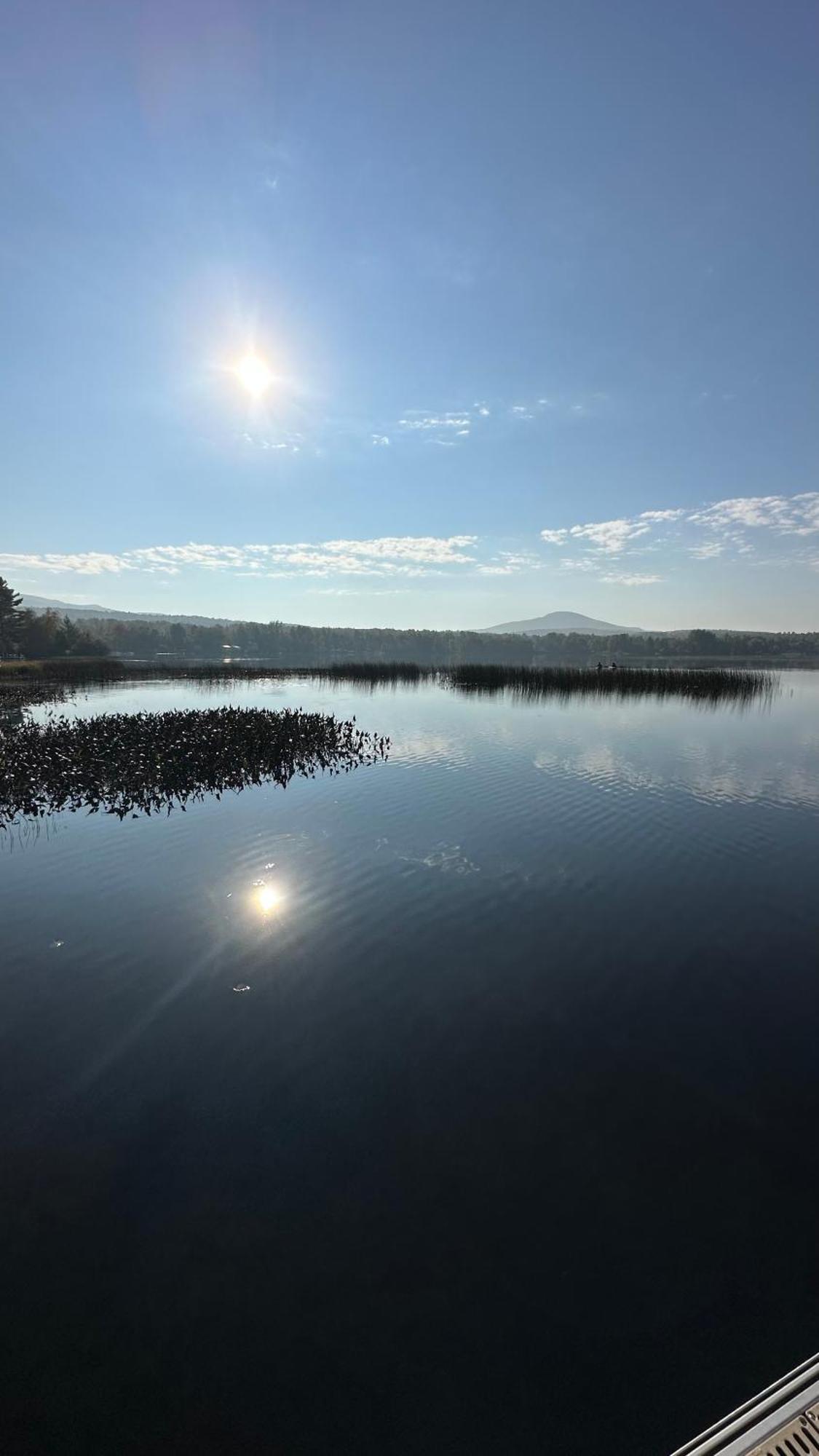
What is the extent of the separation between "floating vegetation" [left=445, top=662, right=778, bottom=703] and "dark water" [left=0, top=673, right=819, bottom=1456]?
41.5 meters

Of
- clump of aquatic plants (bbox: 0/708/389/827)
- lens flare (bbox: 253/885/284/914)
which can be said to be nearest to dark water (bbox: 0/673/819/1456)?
lens flare (bbox: 253/885/284/914)

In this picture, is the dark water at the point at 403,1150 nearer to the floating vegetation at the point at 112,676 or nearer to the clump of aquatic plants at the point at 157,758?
the clump of aquatic plants at the point at 157,758

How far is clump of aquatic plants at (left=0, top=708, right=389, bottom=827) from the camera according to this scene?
19.7 meters

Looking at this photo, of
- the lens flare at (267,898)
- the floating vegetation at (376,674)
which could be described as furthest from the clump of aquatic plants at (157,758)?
the floating vegetation at (376,674)

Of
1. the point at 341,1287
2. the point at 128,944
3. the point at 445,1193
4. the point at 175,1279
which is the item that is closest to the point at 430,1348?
the point at 341,1287

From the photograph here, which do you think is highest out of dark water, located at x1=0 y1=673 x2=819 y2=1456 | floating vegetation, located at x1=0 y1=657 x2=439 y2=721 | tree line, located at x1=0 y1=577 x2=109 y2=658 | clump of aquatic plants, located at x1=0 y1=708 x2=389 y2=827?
tree line, located at x1=0 y1=577 x2=109 y2=658

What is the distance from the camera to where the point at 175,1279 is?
193 inches

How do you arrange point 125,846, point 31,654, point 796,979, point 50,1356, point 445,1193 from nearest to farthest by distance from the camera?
1. point 50,1356
2. point 445,1193
3. point 796,979
4. point 125,846
5. point 31,654

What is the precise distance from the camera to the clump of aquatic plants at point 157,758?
64.7 feet

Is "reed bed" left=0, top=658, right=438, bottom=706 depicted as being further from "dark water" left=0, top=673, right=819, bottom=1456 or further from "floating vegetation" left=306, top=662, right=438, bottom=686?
"dark water" left=0, top=673, right=819, bottom=1456

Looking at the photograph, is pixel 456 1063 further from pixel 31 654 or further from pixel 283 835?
pixel 31 654

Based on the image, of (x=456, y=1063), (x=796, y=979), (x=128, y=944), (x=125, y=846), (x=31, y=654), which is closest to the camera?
(x=456, y=1063)

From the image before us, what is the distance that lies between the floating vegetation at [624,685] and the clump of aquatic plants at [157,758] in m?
28.4

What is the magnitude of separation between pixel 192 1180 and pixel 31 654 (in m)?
120
